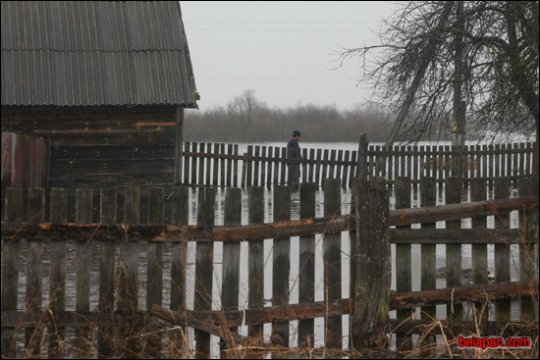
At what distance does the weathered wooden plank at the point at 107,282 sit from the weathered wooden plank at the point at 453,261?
2.34m

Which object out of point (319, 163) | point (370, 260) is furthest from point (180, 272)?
point (319, 163)

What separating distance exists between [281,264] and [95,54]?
1054 centimetres

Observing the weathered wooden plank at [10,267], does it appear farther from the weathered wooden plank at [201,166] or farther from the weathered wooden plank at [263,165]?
the weathered wooden plank at [263,165]

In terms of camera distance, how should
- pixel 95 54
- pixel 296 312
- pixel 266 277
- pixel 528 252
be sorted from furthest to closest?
pixel 95 54
pixel 266 277
pixel 528 252
pixel 296 312

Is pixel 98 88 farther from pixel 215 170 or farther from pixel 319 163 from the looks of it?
pixel 319 163

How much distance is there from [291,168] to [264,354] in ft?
54.7

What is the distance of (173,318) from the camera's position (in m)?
5.51

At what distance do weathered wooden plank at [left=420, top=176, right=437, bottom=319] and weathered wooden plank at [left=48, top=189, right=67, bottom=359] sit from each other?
2.47m

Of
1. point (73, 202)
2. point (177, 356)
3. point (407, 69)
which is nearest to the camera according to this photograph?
point (177, 356)

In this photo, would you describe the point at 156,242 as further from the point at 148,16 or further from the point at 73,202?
the point at 148,16

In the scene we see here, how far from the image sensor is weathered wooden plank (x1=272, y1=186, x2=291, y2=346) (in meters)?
5.62

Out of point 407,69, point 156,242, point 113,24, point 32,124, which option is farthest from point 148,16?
point 156,242

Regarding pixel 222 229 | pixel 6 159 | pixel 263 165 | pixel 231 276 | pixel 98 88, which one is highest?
pixel 98 88

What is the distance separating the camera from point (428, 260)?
5.92m
